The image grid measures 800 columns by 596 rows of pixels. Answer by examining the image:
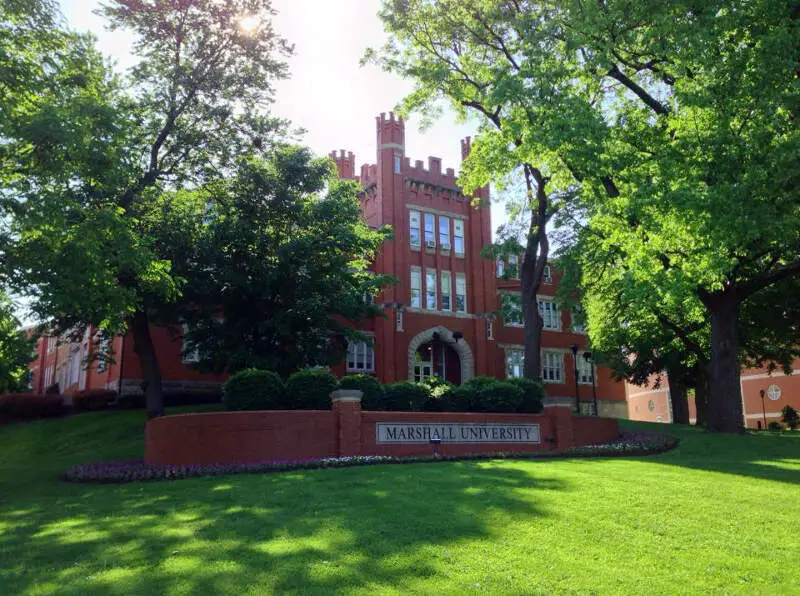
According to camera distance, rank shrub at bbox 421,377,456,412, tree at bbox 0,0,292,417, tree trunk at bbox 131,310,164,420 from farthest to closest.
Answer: tree trunk at bbox 131,310,164,420 < shrub at bbox 421,377,456,412 < tree at bbox 0,0,292,417

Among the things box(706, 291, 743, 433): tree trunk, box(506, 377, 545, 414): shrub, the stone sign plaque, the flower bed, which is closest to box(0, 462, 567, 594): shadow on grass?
the flower bed

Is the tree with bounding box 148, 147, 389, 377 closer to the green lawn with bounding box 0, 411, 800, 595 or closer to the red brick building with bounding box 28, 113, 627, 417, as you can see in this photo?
the red brick building with bounding box 28, 113, 627, 417

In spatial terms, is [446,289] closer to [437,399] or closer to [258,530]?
[437,399]

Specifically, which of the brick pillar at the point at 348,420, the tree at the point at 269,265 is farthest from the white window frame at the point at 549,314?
the brick pillar at the point at 348,420

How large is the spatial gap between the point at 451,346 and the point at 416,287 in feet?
13.8

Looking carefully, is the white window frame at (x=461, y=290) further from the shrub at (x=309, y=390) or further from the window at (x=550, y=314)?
the shrub at (x=309, y=390)

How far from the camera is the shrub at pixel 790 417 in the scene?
4306cm

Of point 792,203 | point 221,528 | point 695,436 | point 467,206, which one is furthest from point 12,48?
point 467,206

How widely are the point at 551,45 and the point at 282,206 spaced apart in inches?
435

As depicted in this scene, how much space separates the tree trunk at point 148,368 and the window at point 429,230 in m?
18.9

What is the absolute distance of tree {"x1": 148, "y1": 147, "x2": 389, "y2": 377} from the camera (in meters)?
24.3

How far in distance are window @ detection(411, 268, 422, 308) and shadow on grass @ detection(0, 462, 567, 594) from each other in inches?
1034

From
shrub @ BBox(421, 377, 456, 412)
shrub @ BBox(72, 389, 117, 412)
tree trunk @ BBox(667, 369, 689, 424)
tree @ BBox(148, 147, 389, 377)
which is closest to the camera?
shrub @ BBox(421, 377, 456, 412)

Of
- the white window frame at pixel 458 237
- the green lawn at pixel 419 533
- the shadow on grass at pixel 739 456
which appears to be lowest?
the green lawn at pixel 419 533
